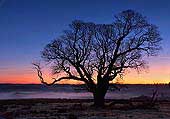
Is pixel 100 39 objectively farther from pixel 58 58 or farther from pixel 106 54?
pixel 58 58

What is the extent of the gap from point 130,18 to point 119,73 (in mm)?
5328

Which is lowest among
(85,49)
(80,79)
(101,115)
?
(101,115)

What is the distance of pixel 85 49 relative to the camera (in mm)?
42500

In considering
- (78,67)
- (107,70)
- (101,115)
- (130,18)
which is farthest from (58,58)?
(101,115)

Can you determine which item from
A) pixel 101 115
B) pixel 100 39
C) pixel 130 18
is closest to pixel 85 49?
pixel 100 39

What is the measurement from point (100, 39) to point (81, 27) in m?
2.15

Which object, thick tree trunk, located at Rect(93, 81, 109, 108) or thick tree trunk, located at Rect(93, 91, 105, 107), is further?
thick tree trunk, located at Rect(93, 91, 105, 107)

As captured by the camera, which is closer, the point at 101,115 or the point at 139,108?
the point at 101,115

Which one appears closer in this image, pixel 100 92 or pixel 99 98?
pixel 100 92

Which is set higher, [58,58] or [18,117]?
[58,58]

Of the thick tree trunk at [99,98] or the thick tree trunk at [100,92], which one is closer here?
the thick tree trunk at [100,92]

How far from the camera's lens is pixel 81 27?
42.2 m

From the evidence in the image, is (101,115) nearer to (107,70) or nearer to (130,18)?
(107,70)

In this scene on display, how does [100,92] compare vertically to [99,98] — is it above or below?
above
